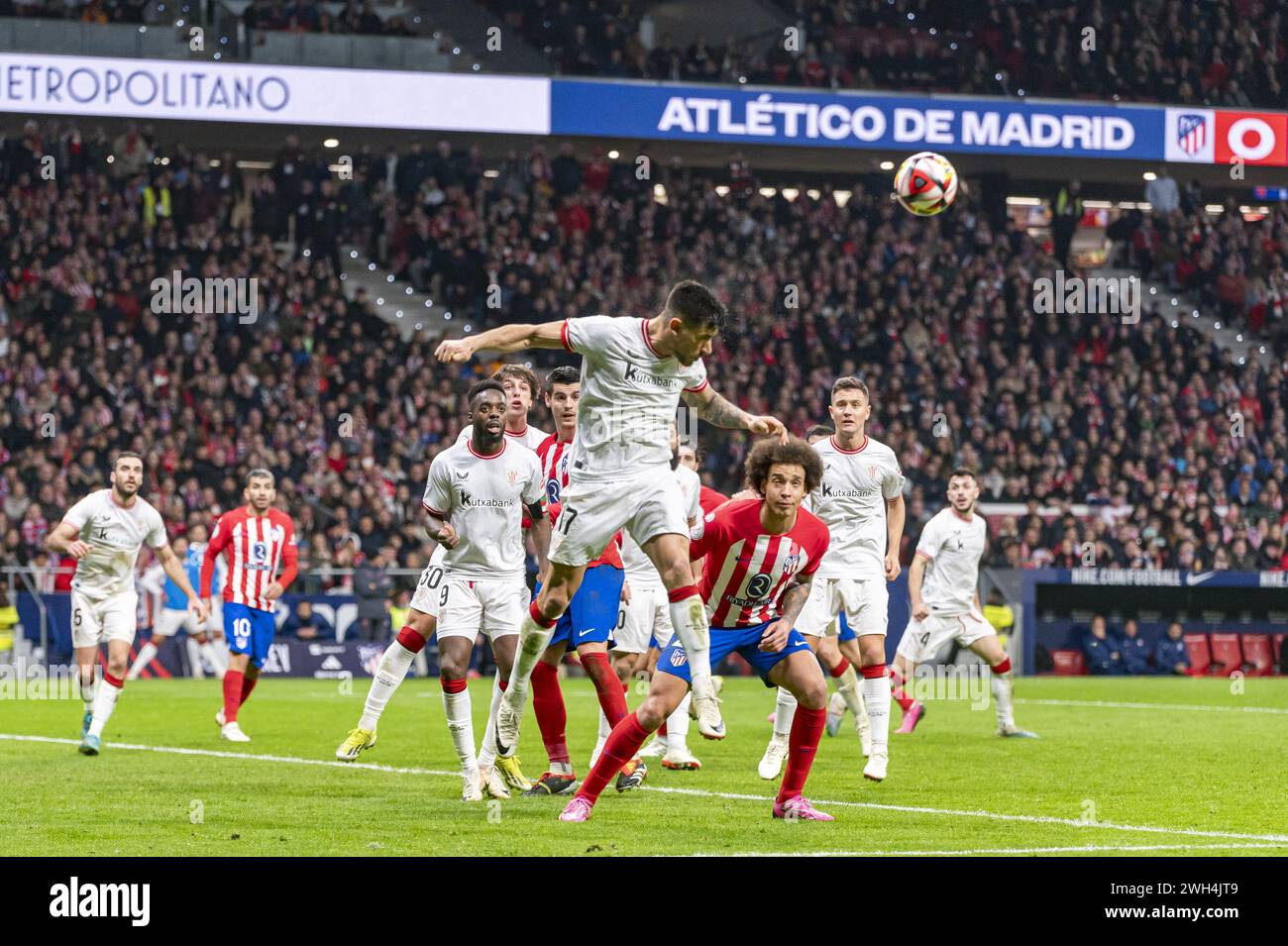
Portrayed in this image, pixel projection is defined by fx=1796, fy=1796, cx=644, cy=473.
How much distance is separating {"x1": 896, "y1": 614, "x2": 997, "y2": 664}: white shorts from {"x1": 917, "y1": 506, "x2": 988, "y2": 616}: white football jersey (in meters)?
0.09

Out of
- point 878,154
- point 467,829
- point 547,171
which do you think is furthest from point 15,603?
point 878,154

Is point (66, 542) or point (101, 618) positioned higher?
point (66, 542)

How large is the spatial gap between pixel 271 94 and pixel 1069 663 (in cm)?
1680

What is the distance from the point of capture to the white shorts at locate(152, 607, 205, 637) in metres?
25.1

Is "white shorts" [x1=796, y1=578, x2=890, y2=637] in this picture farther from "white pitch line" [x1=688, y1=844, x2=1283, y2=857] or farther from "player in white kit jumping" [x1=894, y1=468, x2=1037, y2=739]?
"white pitch line" [x1=688, y1=844, x2=1283, y2=857]

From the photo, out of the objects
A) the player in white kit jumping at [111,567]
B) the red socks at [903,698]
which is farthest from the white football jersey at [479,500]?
the red socks at [903,698]

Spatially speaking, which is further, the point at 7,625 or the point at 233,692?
the point at 7,625

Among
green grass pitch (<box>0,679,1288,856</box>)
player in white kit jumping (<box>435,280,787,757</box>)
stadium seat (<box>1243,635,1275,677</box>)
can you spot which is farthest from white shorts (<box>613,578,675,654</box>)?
stadium seat (<box>1243,635,1275,677</box>)

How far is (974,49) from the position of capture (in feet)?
121

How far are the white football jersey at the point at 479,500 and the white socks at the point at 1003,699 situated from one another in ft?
22.7

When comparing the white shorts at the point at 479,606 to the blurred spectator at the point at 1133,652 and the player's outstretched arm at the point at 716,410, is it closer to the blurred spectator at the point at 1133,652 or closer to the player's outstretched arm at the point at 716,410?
the player's outstretched arm at the point at 716,410

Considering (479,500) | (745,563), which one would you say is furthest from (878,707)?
(479,500)

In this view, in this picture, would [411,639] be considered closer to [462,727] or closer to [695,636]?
[462,727]
